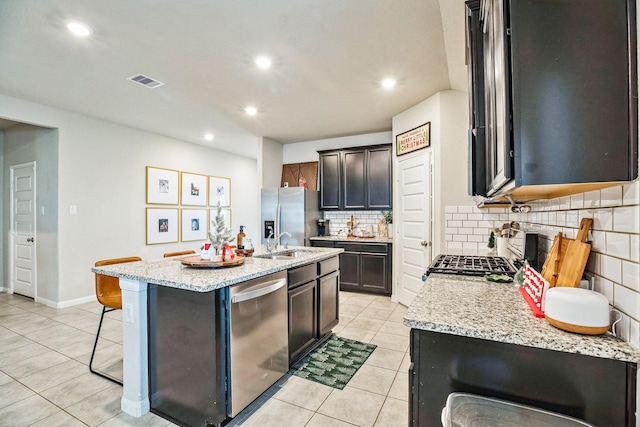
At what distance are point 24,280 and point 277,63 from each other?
16.8ft

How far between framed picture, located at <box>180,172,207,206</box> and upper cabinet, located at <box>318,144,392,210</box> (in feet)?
8.42

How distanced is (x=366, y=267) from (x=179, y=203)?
3.70 metres

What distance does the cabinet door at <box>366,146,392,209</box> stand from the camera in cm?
489

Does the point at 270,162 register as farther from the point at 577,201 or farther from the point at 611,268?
the point at 611,268

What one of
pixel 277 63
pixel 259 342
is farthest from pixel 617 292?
pixel 277 63

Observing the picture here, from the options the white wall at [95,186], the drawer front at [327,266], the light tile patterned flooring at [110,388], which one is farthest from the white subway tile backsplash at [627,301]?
the white wall at [95,186]

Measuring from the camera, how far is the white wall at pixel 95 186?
13.3ft

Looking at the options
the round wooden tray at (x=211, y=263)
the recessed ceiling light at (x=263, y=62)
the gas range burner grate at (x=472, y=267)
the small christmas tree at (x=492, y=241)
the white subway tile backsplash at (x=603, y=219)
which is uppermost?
the recessed ceiling light at (x=263, y=62)

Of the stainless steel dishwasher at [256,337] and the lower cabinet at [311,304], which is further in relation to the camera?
the lower cabinet at [311,304]

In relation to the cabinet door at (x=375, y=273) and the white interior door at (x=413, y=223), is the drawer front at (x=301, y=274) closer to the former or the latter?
the white interior door at (x=413, y=223)

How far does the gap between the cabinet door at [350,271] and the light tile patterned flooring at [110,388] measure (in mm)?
1334

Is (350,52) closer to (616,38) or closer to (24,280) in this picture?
(616,38)

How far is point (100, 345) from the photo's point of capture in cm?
290

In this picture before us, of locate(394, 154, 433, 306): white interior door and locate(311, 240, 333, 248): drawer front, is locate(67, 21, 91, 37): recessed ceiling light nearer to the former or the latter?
locate(394, 154, 433, 306): white interior door
